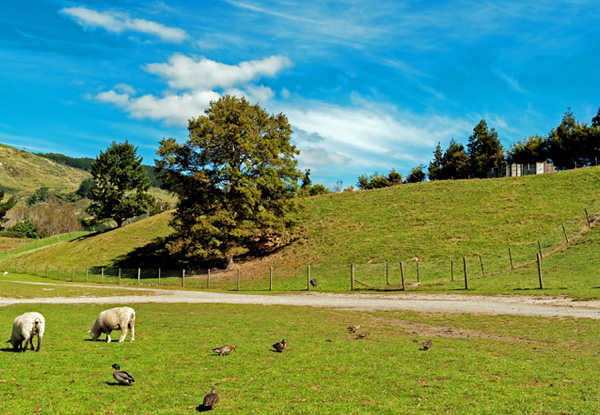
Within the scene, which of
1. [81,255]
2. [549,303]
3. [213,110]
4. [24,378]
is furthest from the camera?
[81,255]

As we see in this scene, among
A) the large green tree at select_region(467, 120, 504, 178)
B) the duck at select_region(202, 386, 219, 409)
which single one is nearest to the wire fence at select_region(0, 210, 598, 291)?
the duck at select_region(202, 386, 219, 409)

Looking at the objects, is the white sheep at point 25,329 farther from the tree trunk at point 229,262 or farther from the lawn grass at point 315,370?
the tree trunk at point 229,262

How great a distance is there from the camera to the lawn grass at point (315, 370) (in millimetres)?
8555

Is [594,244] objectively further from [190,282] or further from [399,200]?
[190,282]

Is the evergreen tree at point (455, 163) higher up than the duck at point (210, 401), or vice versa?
the evergreen tree at point (455, 163)

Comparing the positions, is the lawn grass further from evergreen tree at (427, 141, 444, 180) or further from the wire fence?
evergreen tree at (427, 141, 444, 180)

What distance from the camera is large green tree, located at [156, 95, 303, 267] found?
180ft

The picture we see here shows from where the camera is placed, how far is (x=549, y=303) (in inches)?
1006

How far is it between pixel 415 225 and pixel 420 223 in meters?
1.14

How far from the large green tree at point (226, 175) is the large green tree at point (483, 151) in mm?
68276

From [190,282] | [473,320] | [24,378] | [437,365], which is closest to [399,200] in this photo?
[190,282]

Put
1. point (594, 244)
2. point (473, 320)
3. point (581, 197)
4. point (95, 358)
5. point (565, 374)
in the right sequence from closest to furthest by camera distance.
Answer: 1. point (565, 374)
2. point (95, 358)
3. point (473, 320)
4. point (594, 244)
5. point (581, 197)

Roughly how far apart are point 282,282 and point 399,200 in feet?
130

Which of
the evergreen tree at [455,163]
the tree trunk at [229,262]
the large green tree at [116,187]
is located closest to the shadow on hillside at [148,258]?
the tree trunk at [229,262]
